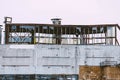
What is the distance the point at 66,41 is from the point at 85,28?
3.51m

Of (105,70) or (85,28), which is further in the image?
(85,28)

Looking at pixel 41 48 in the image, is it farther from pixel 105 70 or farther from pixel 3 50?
pixel 105 70

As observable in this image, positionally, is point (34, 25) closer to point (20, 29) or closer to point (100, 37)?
point (20, 29)

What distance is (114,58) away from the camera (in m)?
56.9

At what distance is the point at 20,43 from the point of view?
6100 cm

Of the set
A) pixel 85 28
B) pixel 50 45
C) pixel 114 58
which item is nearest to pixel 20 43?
pixel 50 45

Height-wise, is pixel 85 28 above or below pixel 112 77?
above

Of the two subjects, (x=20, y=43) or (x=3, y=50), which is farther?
(x=20, y=43)

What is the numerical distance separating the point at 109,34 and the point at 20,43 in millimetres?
13185

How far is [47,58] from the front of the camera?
56656 mm

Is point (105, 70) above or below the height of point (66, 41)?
below

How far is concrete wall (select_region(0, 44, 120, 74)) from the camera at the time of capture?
56.4 metres

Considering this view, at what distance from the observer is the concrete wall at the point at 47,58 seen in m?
56.4

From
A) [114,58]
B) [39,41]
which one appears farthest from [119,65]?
[39,41]
